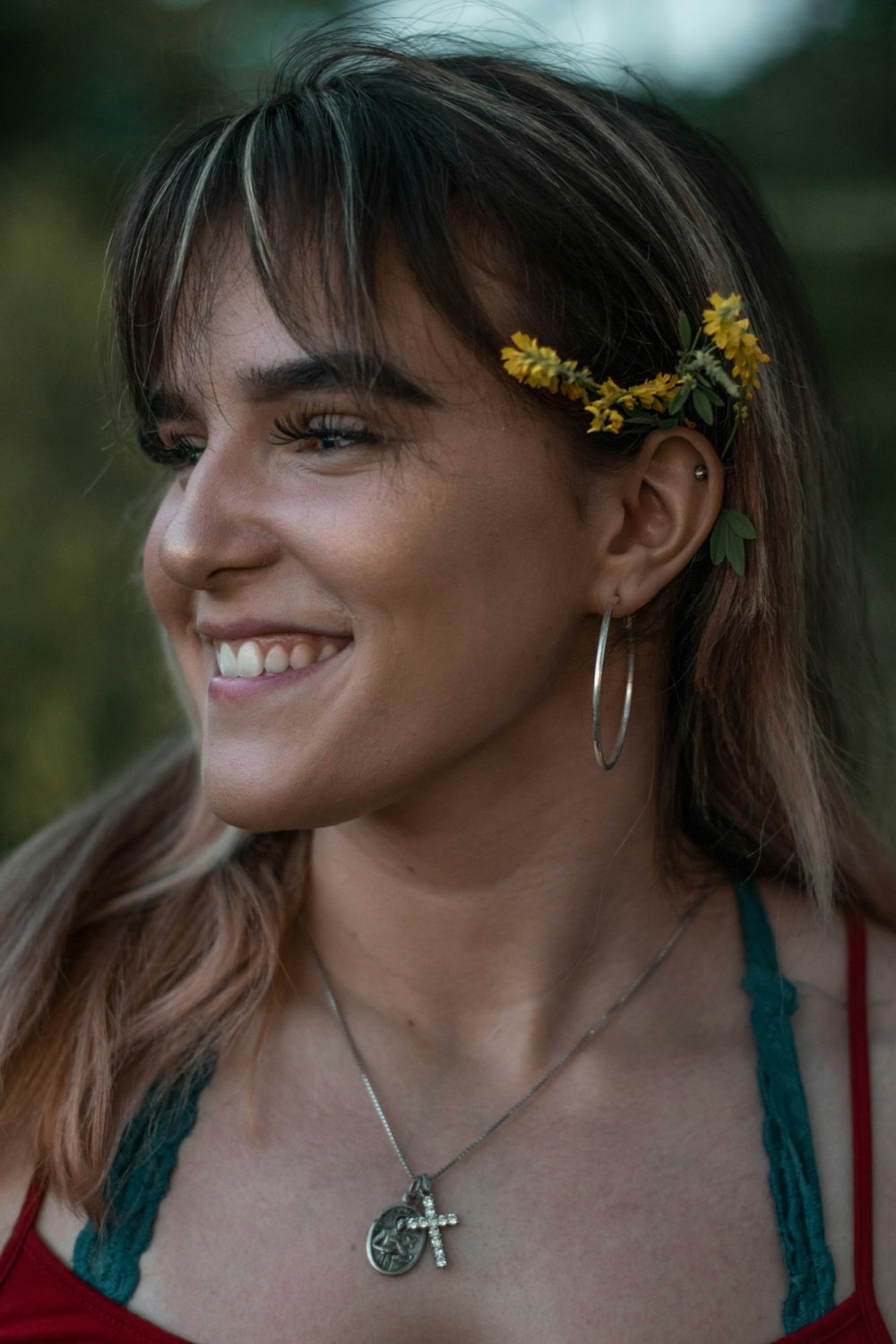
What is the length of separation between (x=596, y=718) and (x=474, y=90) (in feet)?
2.99

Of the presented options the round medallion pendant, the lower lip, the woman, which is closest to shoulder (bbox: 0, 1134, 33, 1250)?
the woman

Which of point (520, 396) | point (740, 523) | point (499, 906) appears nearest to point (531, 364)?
point (520, 396)

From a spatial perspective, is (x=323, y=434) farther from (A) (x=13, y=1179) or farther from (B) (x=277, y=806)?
(A) (x=13, y=1179)

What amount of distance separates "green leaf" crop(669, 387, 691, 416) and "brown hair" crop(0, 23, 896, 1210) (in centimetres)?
5

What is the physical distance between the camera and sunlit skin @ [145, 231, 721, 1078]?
70.6 inches

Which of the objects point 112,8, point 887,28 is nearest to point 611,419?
point 887,28

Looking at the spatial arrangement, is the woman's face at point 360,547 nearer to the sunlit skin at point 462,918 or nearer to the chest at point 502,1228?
the sunlit skin at point 462,918

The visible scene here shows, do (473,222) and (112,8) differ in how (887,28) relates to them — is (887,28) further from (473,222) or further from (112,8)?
(473,222)

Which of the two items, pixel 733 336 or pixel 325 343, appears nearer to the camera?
pixel 325 343

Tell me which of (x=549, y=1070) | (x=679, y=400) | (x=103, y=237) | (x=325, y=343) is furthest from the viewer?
(x=103, y=237)

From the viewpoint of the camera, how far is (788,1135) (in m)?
1.99

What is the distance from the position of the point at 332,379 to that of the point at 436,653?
1.27ft

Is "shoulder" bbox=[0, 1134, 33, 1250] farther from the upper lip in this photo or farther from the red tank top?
the upper lip

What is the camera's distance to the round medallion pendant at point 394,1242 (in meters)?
1.86
